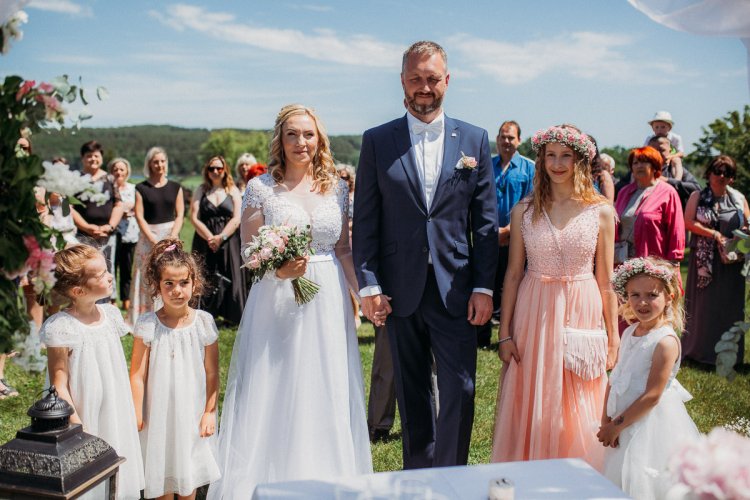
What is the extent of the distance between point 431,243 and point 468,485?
5.60ft

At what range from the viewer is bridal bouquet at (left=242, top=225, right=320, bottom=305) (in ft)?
12.5

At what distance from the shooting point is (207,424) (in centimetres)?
392

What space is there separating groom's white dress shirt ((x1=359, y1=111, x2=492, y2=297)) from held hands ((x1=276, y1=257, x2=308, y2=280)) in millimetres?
355

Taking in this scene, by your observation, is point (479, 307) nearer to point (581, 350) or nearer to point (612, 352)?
point (581, 350)

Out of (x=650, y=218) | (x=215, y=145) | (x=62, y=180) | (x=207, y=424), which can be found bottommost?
(x=207, y=424)

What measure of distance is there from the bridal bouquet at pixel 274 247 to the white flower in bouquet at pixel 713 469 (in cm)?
238

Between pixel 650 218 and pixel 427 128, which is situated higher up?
pixel 427 128

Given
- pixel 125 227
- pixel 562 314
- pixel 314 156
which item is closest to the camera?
pixel 562 314

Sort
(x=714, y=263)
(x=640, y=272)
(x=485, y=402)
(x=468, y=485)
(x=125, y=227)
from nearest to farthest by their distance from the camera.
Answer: (x=468, y=485) < (x=640, y=272) < (x=485, y=402) < (x=714, y=263) < (x=125, y=227)

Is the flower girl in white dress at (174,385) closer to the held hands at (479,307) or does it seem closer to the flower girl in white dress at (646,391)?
the held hands at (479,307)

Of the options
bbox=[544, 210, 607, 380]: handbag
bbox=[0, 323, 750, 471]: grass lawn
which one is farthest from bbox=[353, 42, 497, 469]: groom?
bbox=[0, 323, 750, 471]: grass lawn

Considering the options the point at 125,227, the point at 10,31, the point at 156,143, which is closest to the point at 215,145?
the point at 156,143

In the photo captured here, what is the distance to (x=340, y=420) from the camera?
409 centimetres

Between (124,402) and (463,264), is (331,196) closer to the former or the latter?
(463,264)
